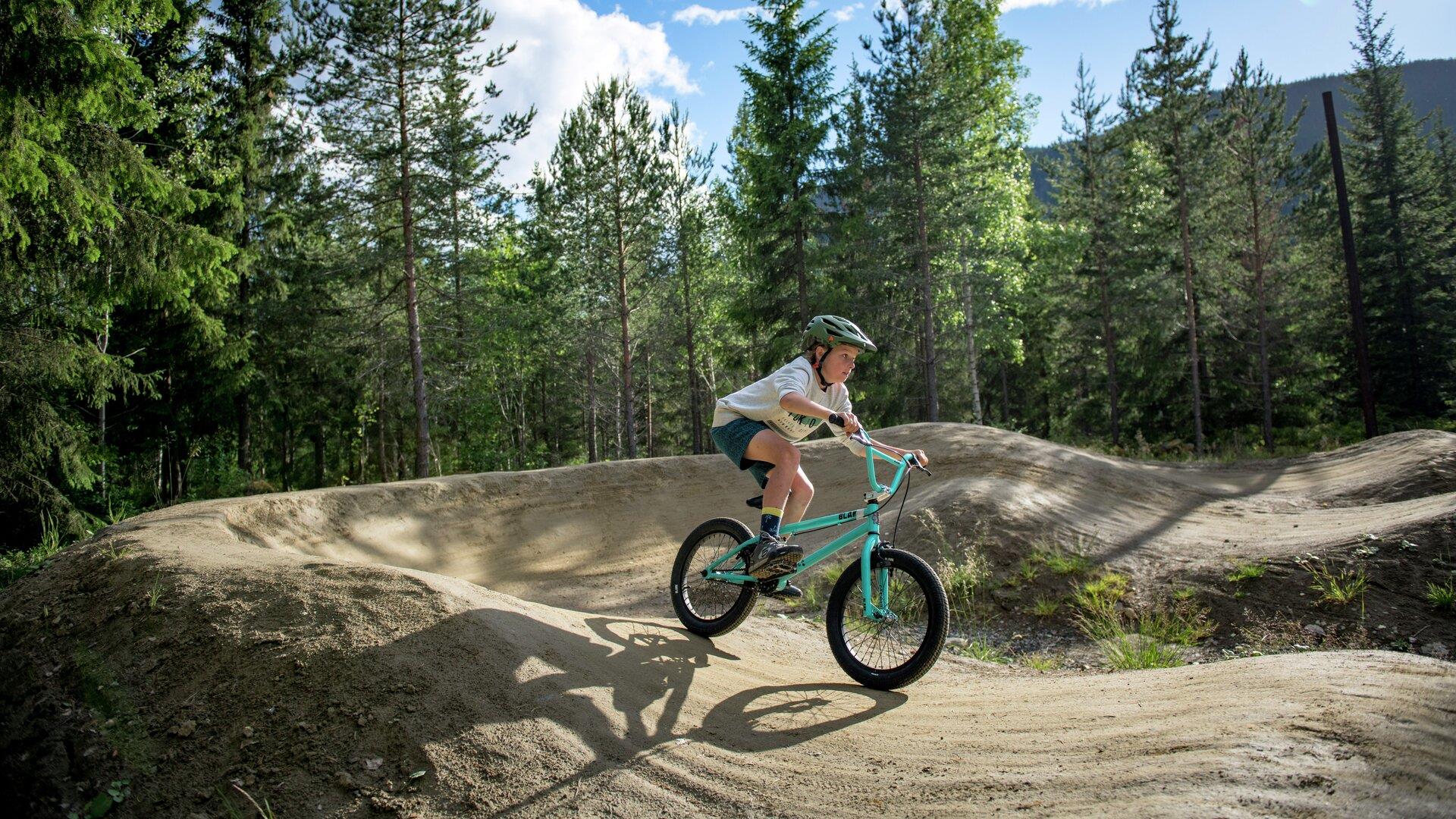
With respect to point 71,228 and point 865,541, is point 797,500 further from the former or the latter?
point 71,228

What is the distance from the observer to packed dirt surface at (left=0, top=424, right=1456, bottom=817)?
3.14 m

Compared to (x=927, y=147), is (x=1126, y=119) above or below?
above

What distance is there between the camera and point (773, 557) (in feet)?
16.9

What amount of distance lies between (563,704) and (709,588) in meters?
2.22

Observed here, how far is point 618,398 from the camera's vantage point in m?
35.4

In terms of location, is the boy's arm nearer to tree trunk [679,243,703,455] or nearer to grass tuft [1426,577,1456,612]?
grass tuft [1426,577,1456,612]

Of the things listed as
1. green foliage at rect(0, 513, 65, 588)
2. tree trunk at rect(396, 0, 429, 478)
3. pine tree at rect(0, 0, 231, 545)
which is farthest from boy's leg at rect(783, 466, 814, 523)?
tree trunk at rect(396, 0, 429, 478)

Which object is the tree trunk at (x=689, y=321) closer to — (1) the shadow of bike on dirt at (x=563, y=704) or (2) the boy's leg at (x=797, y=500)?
(2) the boy's leg at (x=797, y=500)

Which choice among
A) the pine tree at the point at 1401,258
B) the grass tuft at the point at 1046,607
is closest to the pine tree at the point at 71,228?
the grass tuft at the point at 1046,607

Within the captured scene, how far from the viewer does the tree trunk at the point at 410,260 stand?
21.2 m

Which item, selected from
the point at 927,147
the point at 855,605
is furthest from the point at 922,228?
the point at 855,605

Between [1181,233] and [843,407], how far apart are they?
2679 centimetres

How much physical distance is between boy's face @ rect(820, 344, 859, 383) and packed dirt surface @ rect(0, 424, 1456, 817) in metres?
2.00

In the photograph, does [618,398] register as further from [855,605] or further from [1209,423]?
[855,605]
